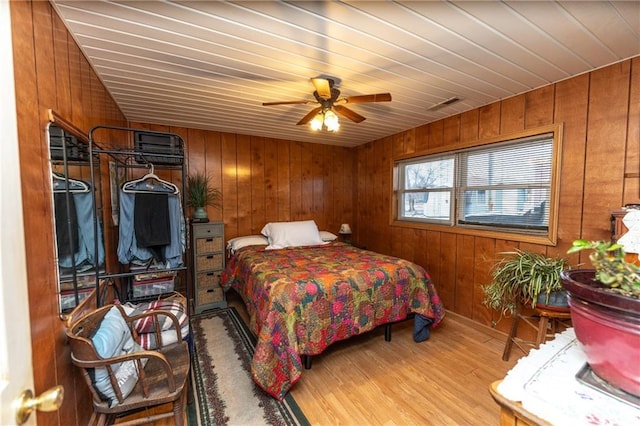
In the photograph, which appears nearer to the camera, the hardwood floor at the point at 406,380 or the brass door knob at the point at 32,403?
the brass door knob at the point at 32,403

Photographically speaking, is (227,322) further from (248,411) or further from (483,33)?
(483,33)

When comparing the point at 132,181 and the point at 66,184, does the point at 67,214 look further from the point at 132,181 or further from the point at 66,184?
the point at 132,181

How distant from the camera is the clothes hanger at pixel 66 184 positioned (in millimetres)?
1242

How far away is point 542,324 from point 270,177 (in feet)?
11.5

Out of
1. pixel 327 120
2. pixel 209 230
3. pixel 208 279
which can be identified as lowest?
pixel 208 279

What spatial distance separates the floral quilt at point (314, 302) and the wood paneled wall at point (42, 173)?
996 mm

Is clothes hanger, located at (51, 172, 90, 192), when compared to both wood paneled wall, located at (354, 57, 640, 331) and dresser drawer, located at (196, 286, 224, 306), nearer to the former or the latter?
dresser drawer, located at (196, 286, 224, 306)

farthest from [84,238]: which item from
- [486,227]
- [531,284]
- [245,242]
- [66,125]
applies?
[486,227]

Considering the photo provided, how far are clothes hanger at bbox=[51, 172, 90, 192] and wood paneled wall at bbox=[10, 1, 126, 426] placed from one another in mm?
89

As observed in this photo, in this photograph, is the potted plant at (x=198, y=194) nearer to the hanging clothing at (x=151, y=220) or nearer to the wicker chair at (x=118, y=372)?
the hanging clothing at (x=151, y=220)

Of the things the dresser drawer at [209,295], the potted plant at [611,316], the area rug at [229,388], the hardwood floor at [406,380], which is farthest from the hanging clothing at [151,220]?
the potted plant at [611,316]

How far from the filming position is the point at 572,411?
68 cm

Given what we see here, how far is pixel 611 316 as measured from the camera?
26.4 inches

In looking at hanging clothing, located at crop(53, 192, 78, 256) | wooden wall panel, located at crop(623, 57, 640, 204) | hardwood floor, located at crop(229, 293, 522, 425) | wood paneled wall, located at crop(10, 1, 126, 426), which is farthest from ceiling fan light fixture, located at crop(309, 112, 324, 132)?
wooden wall panel, located at crop(623, 57, 640, 204)
